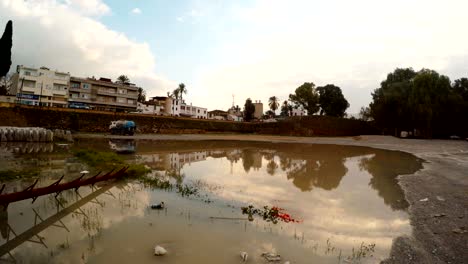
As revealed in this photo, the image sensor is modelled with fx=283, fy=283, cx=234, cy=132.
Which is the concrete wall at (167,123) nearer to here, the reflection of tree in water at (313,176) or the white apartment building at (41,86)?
the white apartment building at (41,86)

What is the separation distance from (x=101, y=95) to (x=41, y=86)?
52.4 feet

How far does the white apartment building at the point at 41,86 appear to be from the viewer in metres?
75.8

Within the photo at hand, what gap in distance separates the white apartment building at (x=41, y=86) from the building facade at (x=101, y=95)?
2.48 meters

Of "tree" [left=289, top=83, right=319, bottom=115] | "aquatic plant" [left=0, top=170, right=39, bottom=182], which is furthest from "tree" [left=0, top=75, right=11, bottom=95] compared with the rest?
"tree" [left=289, top=83, right=319, bottom=115]

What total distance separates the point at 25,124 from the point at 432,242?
63.0 m

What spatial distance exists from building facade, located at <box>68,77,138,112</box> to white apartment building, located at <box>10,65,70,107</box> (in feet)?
8.13

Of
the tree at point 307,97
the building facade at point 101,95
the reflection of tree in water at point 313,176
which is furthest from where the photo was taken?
the tree at point 307,97

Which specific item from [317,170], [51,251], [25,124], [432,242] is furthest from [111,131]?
[432,242]

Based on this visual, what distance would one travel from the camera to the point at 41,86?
253 feet

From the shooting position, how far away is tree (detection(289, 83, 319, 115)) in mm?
101750

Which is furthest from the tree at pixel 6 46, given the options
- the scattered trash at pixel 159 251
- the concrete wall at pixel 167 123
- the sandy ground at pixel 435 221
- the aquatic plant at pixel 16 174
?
the sandy ground at pixel 435 221

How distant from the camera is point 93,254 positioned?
786 centimetres

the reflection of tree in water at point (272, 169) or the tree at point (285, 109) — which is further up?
the tree at point (285, 109)

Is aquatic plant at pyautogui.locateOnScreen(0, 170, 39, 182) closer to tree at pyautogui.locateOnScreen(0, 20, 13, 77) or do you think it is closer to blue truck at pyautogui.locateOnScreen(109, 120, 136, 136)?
tree at pyautogui.locateOnScreen(0, 20, 13, 77)
